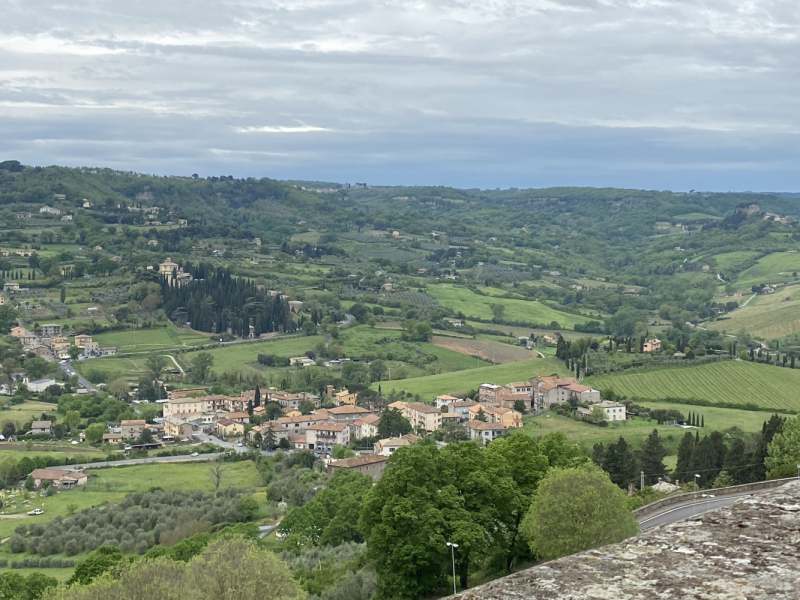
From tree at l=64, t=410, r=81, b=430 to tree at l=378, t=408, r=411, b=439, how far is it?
2945 cm

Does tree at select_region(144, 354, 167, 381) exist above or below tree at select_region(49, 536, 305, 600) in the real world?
below

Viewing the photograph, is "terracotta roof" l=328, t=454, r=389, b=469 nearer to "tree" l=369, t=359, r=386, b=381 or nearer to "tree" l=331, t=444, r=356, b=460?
"tree" l=331, t=444, r=356, b=460

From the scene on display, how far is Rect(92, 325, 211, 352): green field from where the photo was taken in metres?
121

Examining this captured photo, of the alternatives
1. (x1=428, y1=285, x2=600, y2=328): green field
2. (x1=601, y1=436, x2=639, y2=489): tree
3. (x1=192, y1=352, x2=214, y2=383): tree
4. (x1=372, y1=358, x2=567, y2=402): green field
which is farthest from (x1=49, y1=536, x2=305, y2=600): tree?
(x1=428, y1=285, x2=600, y2=328): green field

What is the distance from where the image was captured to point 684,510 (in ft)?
114

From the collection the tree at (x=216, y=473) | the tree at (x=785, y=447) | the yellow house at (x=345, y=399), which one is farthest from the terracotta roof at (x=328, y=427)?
the tree at (x=785, y=447)

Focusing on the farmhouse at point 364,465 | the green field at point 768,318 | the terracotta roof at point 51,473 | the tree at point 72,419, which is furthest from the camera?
the green field at point 768,318

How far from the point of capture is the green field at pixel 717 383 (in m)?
78.8

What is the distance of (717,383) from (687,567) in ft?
276

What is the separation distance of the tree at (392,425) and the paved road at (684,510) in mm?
41429

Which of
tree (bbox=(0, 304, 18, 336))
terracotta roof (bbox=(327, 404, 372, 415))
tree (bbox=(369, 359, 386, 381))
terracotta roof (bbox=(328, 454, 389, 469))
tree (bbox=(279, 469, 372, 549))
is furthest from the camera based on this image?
tree (bbox=(0, 304, 18, 336))

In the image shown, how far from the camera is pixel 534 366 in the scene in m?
99.4

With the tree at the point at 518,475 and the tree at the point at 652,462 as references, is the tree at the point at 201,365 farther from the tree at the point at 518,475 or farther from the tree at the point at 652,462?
the tree at the point at 518,475

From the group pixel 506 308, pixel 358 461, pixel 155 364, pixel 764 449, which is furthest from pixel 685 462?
pixel 506 308
